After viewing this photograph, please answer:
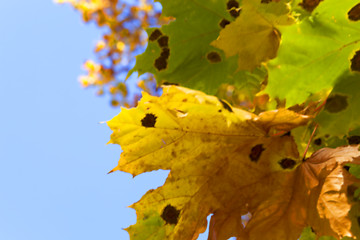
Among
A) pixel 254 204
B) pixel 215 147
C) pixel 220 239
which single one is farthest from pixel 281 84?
pixel 220 239

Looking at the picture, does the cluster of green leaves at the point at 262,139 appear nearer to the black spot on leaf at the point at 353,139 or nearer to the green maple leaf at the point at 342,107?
the green maple leaf at the point at 342,107

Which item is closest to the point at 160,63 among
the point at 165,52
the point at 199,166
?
the point at 165,52

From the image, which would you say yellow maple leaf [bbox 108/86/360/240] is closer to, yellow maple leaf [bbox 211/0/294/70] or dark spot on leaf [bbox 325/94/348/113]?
dark spot on leaf [bbox 325/94/348/113]

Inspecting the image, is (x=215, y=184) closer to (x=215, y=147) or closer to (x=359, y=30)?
(x=215, y=147)

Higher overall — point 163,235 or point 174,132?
point 174,132

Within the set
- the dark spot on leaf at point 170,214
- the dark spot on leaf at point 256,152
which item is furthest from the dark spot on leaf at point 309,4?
the dark spot on leaf at point 170,214

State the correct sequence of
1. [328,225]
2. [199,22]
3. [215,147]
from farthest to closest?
[199,22]
[215,147]
[328,225]
